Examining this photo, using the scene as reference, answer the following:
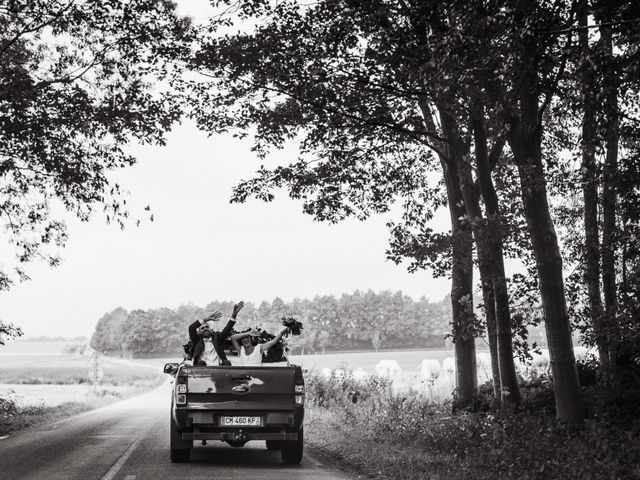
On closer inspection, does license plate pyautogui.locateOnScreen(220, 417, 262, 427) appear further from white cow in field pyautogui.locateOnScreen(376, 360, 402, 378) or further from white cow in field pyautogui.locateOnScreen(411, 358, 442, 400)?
white cow in field pyautogui.locateOnScreen(376, 360, 402, 378)

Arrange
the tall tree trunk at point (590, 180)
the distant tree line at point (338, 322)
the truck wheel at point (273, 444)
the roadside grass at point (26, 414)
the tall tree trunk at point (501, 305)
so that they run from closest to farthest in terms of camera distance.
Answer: the tall tree trunk at point (590, 180)
the tall tree trunk at point (501, 305)
the truck wheel at point (273, 444)
the roadside grass at point (26, 414)
the distant tree line at point (338, 322)

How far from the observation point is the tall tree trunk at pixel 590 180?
7.35 m

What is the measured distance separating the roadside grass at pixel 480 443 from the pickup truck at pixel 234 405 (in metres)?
1.23

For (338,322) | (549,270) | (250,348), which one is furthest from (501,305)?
(338,322)

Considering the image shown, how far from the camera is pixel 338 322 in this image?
145m

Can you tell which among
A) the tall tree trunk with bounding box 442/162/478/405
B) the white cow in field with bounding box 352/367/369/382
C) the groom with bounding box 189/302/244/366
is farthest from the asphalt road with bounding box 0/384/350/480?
the white cow in field with bounding box 352/367/369/382

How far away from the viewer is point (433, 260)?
496 inches

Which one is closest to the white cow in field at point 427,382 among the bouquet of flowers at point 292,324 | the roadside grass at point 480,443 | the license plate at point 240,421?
the roadside grass at point 480,443

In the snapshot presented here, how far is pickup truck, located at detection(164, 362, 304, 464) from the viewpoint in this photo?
1013cm

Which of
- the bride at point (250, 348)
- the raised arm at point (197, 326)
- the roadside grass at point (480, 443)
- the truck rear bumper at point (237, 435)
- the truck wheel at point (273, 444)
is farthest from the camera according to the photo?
the truck wheel at point (273, 444)

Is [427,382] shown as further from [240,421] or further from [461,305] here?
[240,421]

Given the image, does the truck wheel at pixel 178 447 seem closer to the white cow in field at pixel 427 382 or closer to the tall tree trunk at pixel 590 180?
the tall tree trunk at pixel 590 180

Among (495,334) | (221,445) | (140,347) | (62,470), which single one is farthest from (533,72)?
(140,347)

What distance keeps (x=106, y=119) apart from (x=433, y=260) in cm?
746
